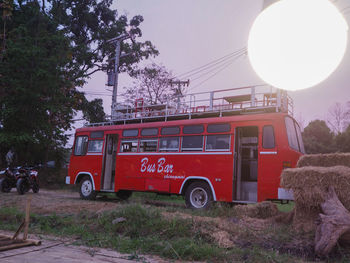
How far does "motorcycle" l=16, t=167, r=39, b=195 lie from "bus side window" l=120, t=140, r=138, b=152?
516cm

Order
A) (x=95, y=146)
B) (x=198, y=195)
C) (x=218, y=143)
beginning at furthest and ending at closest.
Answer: (x=95, y=146) → (x=198, y=195) → (x=218, y=143)

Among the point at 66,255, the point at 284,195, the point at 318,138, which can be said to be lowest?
the point at 66,255

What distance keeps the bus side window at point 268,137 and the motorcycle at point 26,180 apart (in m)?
10.8

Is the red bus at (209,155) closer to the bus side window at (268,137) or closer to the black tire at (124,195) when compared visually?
the bus side window at (268,137)

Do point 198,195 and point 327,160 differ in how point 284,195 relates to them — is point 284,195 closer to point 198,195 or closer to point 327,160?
point 327,160

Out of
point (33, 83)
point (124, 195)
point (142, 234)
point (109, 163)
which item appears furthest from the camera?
point (33, 83)

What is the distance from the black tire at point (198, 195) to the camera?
380 inches

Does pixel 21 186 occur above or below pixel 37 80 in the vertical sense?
below

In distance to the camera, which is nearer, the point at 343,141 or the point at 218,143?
the point at 218,143

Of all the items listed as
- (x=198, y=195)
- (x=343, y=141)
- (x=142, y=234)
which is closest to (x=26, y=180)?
(x=198, y=195)

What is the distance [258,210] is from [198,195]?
261cm

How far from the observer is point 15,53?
58.8 feet

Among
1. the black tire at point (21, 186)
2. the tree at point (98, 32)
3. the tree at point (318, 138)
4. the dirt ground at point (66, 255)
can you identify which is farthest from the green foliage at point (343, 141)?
the dirt ground at point (66, 255)

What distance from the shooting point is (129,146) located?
1216 centimetres
